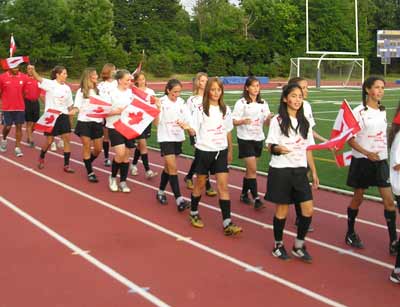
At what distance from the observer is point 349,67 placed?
4312cm

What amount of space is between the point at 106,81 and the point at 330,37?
5311cm

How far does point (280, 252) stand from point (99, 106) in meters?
4.26

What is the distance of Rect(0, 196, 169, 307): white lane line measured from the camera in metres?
5.04

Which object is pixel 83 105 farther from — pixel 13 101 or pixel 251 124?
pixel 13 101

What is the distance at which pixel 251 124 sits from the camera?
8008 mm

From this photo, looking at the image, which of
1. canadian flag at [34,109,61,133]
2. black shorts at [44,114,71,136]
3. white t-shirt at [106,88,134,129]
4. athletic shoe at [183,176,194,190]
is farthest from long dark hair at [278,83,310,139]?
canadian flag at [34,109,61,133]

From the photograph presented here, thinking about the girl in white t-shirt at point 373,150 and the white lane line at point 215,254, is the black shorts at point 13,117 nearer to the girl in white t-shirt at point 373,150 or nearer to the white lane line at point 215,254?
the white lane line at point 215,254

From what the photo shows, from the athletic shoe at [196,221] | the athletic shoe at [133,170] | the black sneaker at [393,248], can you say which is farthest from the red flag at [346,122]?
the athletic shoe at [133,170]

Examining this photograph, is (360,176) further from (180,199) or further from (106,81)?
(106,81)

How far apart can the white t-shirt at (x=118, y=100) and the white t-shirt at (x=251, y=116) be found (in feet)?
6.32

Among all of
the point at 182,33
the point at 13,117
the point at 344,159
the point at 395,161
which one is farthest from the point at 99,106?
the point at 182,33

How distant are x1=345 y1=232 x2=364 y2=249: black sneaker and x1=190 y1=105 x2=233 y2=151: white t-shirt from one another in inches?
68.0

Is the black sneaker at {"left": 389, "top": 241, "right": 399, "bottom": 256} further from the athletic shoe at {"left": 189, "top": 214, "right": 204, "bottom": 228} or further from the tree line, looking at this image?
the tree line

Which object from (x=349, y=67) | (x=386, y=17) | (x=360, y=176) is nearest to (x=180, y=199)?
(x=360, y=176)
